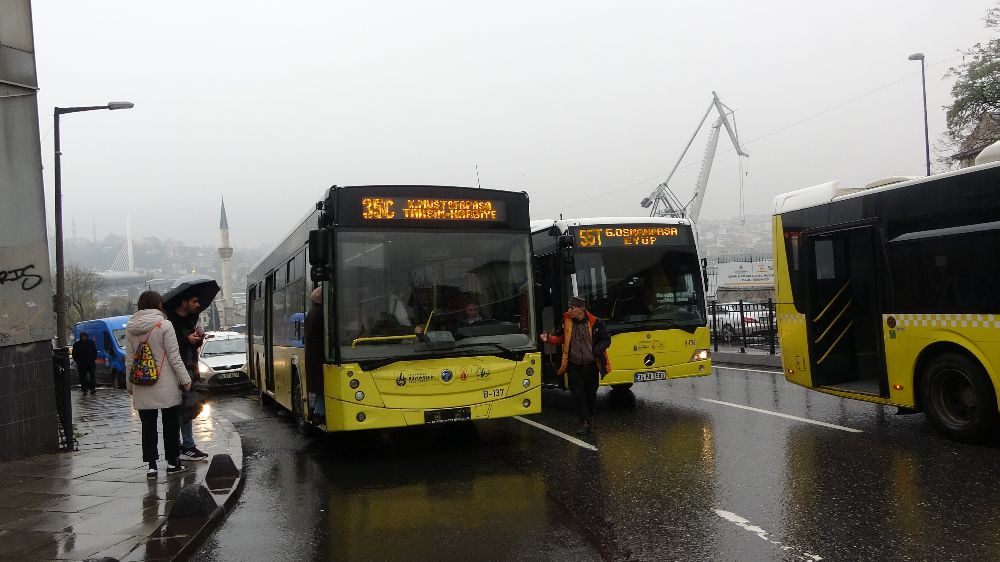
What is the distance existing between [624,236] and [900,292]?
4.66m

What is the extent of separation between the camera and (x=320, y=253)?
8.01 m

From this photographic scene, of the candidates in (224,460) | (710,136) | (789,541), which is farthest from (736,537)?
(710,136)

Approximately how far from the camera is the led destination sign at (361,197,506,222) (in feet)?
28.0

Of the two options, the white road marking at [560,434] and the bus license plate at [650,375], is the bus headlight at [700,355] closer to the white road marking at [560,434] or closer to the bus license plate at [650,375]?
the bus license plate at [650,375]

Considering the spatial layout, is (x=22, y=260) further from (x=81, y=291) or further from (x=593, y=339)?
(x=81, y=291)

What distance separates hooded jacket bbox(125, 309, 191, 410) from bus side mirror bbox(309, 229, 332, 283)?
1538 mm

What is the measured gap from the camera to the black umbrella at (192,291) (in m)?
8.78

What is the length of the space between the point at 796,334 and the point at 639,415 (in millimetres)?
2425

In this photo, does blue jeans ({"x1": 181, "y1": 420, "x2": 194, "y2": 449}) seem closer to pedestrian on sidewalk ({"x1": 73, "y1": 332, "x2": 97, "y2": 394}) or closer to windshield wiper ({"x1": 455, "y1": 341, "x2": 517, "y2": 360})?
windshield wiper ({"x1": 455, "y1": 341, "x2": 517, "y2": 360})

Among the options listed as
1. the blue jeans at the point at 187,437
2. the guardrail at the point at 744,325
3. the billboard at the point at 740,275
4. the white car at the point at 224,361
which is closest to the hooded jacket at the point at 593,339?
the blue jeans at the point at 187,437

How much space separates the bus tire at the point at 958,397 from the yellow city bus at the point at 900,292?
0.03 feet

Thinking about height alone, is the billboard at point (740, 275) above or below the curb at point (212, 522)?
above

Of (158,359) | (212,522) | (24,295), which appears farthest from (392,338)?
(24,295)

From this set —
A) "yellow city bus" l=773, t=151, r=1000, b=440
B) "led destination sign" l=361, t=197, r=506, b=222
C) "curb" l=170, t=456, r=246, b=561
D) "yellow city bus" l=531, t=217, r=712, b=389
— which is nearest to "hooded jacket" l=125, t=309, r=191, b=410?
"curb" l=170, t=456, r=246, b=561
